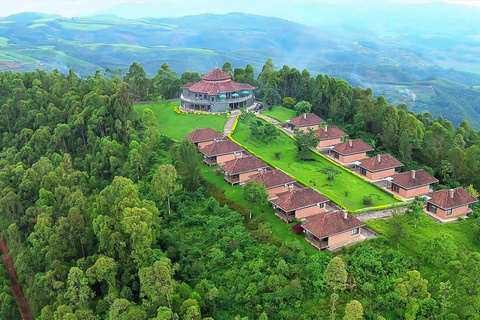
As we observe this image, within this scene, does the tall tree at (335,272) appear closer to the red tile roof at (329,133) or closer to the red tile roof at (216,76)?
the red tile roof at (329,133)

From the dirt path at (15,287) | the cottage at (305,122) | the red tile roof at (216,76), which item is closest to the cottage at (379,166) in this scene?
the cottage at (305,122)

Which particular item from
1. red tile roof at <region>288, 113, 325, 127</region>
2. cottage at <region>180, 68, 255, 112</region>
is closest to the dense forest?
red tile roof at <region>288, 113, 325, 127</region>

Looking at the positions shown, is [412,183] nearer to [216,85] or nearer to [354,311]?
[354,311]

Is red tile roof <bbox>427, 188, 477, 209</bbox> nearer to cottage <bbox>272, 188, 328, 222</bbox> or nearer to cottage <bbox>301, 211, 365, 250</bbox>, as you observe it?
Answer: cottage <bbox>301, 211, 365, 250</bbox>

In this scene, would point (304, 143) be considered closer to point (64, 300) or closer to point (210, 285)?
point (210, 285)

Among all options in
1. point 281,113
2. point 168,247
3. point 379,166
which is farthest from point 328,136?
point 168,247

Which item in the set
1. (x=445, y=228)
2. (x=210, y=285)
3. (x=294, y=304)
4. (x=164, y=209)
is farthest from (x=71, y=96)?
(x=445, y=228)
